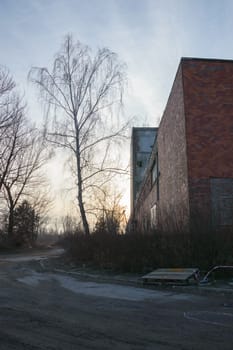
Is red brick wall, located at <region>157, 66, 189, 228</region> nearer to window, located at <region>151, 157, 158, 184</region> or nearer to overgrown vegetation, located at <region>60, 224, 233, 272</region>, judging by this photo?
overgrown vegetation, located at <region>60, 224, 233, 272</region>

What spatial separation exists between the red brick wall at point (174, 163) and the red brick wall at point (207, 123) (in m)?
0.40

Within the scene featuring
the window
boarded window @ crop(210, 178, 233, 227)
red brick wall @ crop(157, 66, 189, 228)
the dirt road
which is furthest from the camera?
the window

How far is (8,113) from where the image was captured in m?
29.0

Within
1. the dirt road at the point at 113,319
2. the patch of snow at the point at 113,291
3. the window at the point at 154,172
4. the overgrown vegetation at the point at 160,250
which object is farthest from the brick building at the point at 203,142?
the window at the point at 154,172

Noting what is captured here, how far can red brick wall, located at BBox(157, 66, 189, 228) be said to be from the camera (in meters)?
15.9

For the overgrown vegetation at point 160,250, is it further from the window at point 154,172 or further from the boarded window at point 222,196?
the window at point 154,172

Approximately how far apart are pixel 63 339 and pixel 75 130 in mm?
20810

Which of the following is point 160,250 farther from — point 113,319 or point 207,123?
point 113,319

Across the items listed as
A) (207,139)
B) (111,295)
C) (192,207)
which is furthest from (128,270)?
(207,139)

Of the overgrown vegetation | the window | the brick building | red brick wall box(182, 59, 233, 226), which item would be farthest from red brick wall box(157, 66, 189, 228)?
the window

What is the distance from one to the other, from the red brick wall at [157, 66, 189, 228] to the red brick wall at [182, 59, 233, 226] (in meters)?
0.40

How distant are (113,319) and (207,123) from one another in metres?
11.1

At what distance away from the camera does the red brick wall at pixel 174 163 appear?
15.9m

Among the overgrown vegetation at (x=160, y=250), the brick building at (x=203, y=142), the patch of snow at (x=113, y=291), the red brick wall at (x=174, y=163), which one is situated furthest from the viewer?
the red brick wall at (x=174, y=163)
